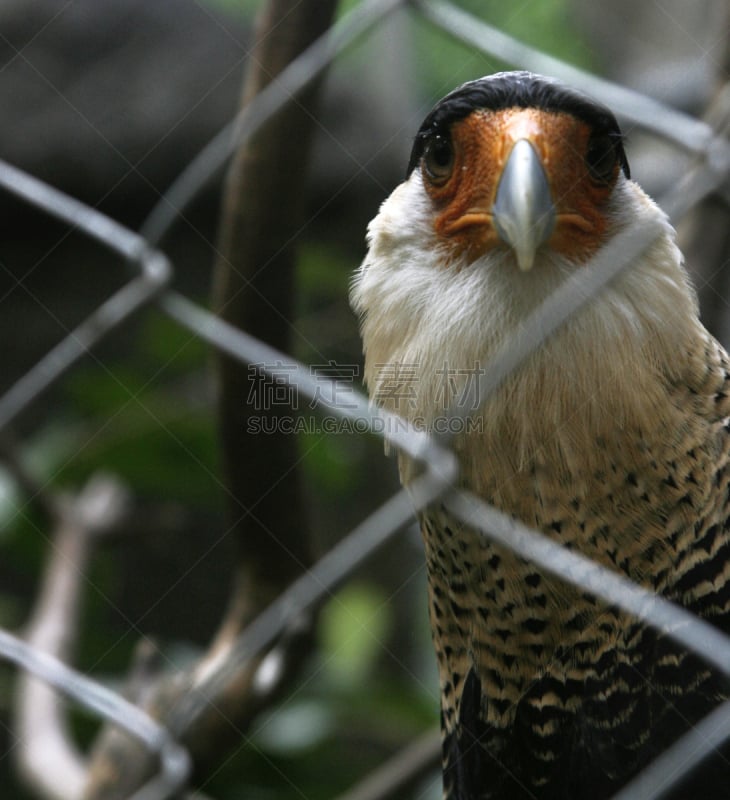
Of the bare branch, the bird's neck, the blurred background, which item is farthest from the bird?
the bare branch

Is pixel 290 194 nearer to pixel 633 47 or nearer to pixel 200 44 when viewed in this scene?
pixel 633 47

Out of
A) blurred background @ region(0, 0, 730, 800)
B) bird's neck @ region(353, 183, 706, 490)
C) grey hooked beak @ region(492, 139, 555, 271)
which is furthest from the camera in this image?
blurred background @ region(0, 0, 730, 800)

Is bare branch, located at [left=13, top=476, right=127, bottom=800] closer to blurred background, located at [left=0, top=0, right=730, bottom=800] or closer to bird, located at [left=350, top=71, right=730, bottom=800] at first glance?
blurred background, located at [left=0, top=0, right=730, bottom=800]

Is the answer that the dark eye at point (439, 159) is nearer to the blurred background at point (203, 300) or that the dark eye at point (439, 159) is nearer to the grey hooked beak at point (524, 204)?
the grey hooked beak at point (524, 204)

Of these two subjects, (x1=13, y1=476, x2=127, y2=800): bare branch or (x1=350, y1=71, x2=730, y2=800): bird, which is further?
(x1=13, y1=476, x2=127, y2=800): bare branch

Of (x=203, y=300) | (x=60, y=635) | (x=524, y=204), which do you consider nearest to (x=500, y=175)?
(x=524, y=204)

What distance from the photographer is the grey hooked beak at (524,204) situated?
39.1 inches

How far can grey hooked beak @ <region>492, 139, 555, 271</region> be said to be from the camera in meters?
0.99

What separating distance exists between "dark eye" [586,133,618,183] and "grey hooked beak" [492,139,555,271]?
0.40 ft

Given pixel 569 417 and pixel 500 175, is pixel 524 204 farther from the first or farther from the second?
pixel 569 417

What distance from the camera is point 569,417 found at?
1099 mm

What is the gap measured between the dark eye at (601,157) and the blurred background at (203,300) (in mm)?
491

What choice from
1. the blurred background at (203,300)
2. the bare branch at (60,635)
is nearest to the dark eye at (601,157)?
the blurred background at (203,300)

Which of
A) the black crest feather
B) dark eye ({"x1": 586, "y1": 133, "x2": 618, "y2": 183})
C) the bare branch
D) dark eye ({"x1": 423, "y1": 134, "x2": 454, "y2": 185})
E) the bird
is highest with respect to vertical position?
the black crest feather
